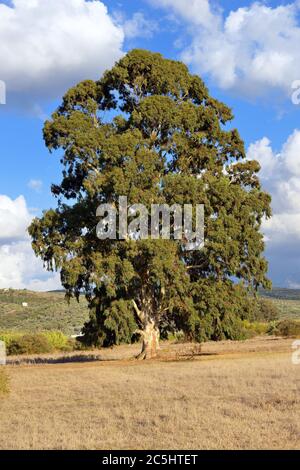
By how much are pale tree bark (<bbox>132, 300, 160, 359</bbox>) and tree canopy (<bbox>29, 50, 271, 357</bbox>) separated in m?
0.06

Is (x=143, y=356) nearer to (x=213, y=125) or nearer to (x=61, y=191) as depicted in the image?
(x=61, y=191)

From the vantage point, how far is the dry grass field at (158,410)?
467 inches

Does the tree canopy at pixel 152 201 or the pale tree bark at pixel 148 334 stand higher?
the tree canopy at pixel 152 201

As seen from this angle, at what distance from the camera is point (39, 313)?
3676 inches

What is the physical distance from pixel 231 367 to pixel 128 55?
19.0 m

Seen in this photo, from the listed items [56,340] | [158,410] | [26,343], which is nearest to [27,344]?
[26,343]

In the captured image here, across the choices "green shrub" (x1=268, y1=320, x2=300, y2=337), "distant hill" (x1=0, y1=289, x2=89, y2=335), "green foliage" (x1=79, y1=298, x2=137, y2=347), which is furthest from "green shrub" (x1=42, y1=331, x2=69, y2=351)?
"green foliage" (x1=79, y1=298, x2=137, y2=347)

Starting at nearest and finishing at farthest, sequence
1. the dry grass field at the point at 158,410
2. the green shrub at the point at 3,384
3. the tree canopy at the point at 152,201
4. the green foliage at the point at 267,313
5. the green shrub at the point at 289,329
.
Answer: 1. the dry grass field at the point at 158,410
2. the green shrub at the point at 3,384
3. the tree canopy at the point at 152,201
4. the green shrub at the point at 289,329
5. the green foliage at the point at 267,313

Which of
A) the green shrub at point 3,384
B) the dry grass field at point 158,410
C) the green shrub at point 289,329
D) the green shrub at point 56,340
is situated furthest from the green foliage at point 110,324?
the green shrub at point 289,329

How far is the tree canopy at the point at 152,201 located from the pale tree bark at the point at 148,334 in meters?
0.06

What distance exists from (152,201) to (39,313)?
64645 mm

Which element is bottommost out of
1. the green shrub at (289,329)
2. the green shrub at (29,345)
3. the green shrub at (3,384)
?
the green shrub at (29,345)

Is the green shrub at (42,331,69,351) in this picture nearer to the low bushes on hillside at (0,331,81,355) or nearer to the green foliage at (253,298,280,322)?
the low bushes on hillside at (0,331,81,355)

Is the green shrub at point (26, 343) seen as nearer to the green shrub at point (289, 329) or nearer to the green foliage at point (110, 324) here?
the green foliage at point (110, 324)
